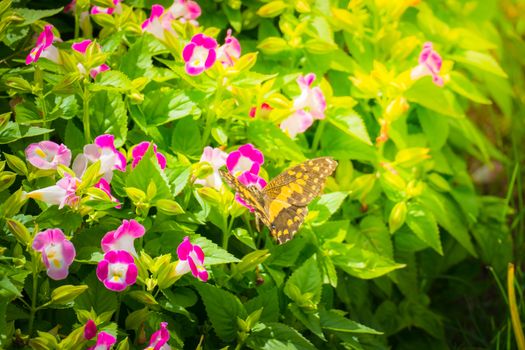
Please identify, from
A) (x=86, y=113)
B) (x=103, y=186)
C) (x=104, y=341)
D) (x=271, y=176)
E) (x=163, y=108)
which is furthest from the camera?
(x=271, y=176)

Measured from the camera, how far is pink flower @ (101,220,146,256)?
54.9 inches

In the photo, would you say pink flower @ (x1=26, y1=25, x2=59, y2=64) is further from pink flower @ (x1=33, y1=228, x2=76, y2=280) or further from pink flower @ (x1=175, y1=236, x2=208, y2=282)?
pink flower @ (x1=175, y1=236, x2=208, y2=282)

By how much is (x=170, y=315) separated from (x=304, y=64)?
2.96ft

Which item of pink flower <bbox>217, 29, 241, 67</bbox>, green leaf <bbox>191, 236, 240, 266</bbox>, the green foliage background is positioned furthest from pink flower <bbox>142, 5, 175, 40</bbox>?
green leaf <bbox>191, 236, 240, 266</bbox>

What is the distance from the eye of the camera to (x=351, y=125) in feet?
6.41

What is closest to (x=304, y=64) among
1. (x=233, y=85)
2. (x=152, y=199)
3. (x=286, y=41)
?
(x=286, y=41)

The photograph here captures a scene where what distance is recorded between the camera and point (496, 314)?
2.54 m

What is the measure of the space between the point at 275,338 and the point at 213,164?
0.43 m

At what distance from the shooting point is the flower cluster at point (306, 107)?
5.98ft

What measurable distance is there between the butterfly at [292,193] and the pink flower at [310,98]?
210mm

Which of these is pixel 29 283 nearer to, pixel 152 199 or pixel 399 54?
pixel 152 199

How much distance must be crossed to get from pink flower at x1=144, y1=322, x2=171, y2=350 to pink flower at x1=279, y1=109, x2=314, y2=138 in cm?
66

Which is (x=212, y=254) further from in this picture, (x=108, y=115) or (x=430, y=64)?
(x=430, y=64)

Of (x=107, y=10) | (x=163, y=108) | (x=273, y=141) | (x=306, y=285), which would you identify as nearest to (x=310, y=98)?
(x=273, y=141)
